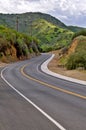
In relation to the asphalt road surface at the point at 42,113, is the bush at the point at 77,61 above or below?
below

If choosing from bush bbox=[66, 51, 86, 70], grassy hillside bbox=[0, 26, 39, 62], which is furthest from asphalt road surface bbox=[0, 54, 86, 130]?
grassy hillside bbox=[0, 26, 39, 62]

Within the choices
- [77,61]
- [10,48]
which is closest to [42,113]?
[77,61]

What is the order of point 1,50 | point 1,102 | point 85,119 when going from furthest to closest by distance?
point 1,50, point 1,102, point 85,119

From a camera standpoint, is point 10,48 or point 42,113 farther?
point 10,48

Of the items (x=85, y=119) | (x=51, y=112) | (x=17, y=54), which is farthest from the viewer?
(x=17, y=54)

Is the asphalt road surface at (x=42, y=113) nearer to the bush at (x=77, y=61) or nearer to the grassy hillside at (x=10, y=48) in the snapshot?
the bush at (x=77, y=61)

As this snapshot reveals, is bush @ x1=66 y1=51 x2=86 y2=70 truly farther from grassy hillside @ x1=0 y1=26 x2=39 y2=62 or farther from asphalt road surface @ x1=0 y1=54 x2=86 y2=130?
asphalt road surface @ x1=0 y1=54 x2=86 y2=130

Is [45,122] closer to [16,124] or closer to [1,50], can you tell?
[16,124]

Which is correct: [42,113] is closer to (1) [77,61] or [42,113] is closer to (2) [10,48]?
(1) [77,61]

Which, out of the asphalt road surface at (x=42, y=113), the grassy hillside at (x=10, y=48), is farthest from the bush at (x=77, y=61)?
the asphalt road surface at (x=42, y=113)

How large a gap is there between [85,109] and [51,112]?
158cm

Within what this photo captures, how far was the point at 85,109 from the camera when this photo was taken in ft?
48.4

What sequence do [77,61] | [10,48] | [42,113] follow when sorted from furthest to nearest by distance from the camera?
[10,48] → [77,61] → [42,113]

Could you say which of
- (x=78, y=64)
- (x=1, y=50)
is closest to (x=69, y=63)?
(x=78, y=64)
